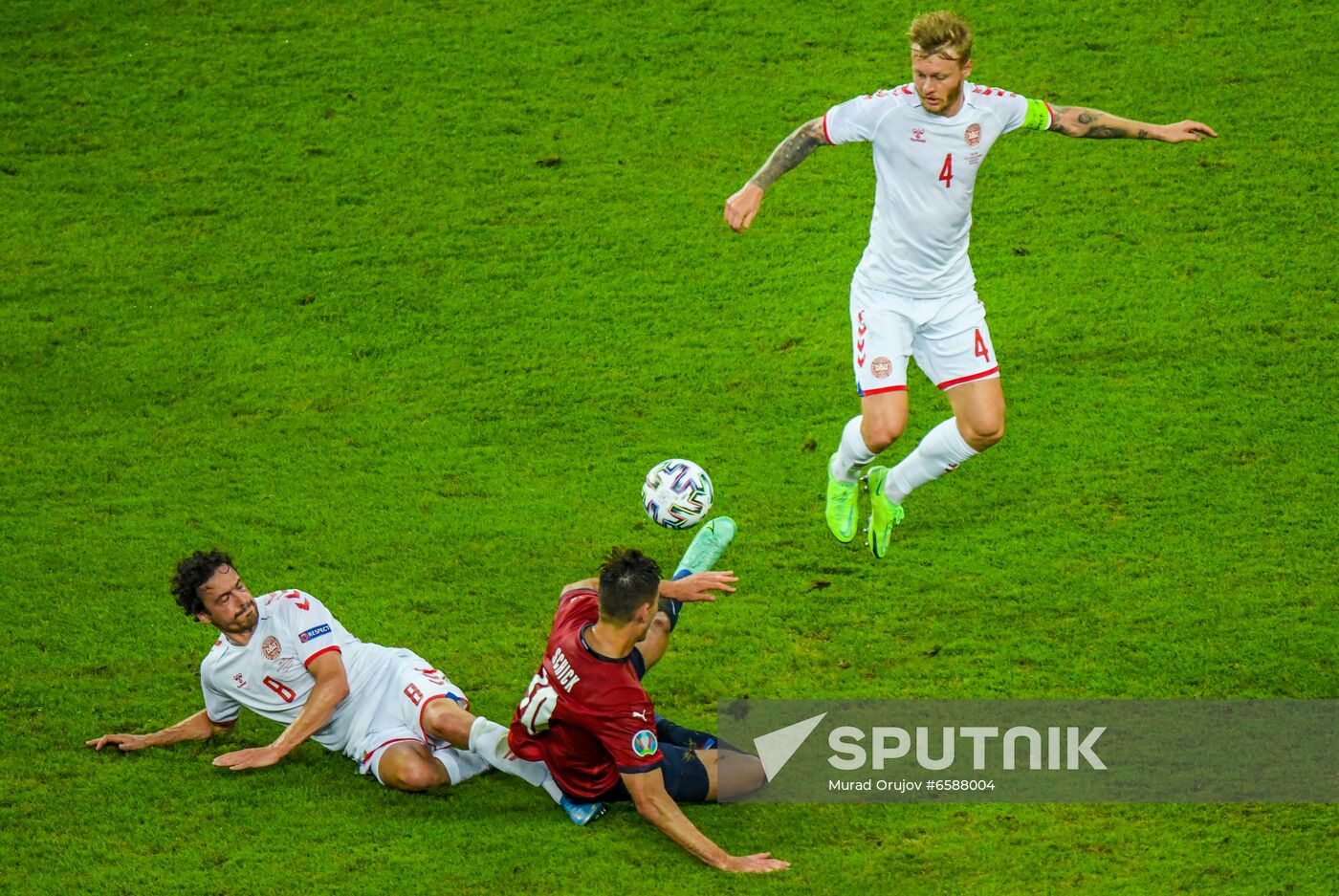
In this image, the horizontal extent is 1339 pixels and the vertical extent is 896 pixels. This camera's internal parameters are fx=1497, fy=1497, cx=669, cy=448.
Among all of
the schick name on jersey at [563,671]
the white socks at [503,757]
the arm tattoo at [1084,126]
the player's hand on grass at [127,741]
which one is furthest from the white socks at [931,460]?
the player's hand on grass at [127,741]

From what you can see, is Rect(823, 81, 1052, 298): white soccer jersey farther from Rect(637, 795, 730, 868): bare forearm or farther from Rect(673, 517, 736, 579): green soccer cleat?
Rect(637, 795, 730, 868): bare forearm

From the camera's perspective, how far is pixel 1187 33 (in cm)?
1016

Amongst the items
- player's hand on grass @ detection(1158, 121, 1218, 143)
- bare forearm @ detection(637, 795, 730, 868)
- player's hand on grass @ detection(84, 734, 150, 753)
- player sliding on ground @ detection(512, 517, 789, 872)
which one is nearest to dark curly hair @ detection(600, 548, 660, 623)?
player sliding on ground @ detection(512, 517, 789, 872)

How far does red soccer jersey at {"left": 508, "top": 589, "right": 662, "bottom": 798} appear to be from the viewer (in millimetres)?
5164

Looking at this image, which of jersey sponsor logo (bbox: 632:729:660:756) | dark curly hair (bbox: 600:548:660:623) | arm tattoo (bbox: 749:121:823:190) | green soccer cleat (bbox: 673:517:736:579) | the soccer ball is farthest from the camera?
the soccer ball

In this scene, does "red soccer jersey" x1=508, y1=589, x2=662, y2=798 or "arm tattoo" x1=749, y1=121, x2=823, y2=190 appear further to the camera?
"arm tattoo" x1=749, y1=121, x2=823, y2=190

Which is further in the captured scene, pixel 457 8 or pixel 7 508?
pixel 457 8

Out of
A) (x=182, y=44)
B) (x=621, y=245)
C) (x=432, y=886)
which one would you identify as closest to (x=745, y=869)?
(x=432, y=886)

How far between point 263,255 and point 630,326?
Answer: 2.48m

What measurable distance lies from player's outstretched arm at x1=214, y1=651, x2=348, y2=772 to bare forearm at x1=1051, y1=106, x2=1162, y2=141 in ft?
11.7

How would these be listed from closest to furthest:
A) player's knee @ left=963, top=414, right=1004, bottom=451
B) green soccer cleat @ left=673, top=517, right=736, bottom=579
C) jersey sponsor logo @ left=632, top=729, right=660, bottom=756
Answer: jersey sponsor logo @ left=632, top=729, right=660, bottom=756, player's knee @ left=963, top=414, right=1004, bottom=451, green soccer cleat @ left=673, top=517, right=736, bottom=579

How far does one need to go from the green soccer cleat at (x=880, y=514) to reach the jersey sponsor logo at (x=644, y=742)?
1935 millimetres

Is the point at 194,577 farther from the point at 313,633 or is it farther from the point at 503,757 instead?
the point at 503,757

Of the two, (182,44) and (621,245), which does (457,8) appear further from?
(621,245)
